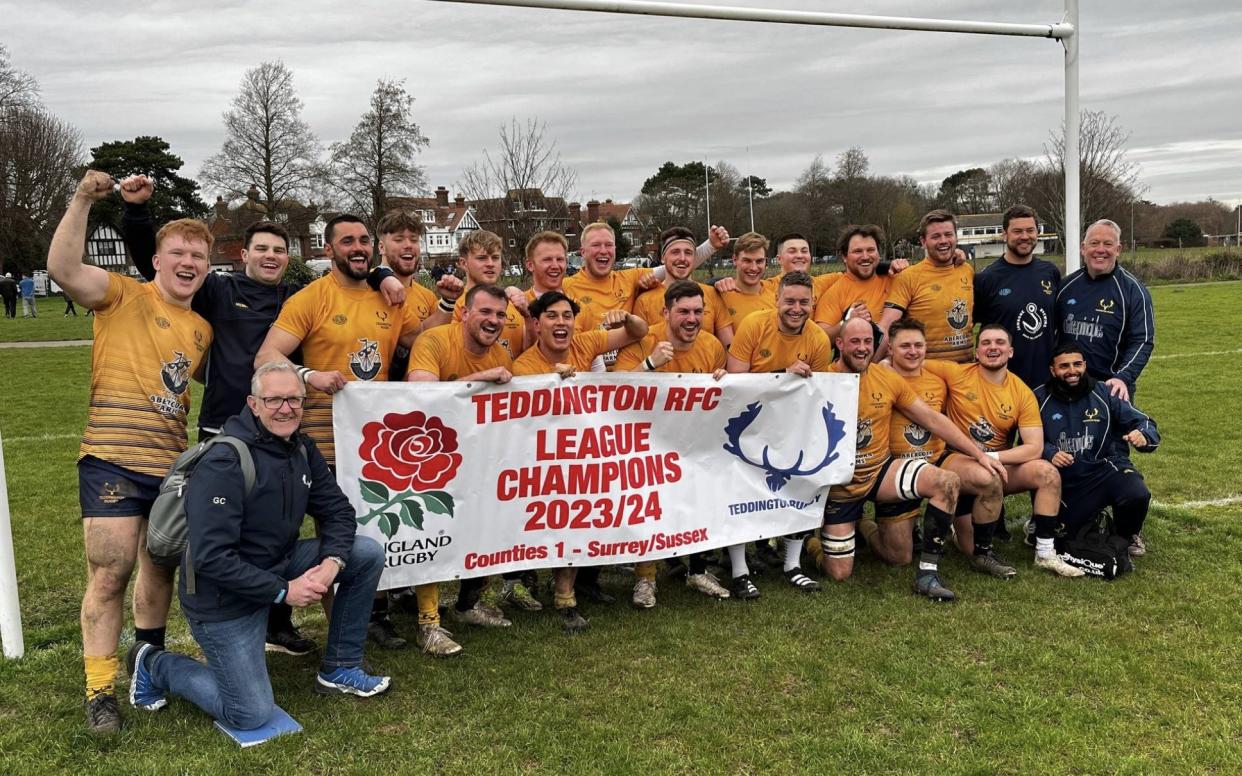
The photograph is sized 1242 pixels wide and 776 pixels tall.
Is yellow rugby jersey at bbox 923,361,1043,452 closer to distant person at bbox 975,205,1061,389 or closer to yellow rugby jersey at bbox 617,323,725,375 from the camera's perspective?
distant person at bbox 975,205,1061,389

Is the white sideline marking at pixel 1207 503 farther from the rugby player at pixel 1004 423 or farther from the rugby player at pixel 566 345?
the rugby player at pixel 566 345

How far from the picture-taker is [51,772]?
12.0 feet

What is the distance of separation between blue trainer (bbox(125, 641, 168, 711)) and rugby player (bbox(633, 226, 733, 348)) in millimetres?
3622

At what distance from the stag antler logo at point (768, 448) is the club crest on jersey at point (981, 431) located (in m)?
0.92

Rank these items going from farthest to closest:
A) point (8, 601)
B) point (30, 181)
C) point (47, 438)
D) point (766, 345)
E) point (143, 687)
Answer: point (30, 181), point (47, 438), point (766, 345), point (8, 601), point (143, 687)

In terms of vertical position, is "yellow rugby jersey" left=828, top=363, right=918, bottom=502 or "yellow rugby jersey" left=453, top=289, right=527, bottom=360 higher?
"yellow rugby jersey" left=453, top=289, right=527, bottom=360

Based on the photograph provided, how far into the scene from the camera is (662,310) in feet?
20.7

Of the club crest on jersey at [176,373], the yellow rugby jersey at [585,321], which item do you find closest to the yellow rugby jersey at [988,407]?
the yellow rugby jersey at [585,321]

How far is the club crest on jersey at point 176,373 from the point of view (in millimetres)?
4324

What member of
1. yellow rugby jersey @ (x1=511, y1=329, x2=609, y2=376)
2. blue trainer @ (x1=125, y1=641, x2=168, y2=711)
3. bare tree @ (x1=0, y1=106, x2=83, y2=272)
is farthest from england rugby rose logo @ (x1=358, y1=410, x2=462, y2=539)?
bare tree @ (x1=0, y1=106, x2=83, y2=272)

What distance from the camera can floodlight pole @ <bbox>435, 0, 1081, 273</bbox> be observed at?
5.89 meters

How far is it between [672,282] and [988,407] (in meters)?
2.32

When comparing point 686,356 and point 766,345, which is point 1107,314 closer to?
point 766,345

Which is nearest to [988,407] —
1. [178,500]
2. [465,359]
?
[465,359]
